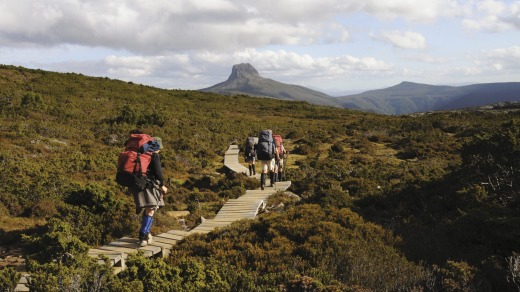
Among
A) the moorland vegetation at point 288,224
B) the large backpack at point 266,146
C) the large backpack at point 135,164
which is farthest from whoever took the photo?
the large backpack at point 266,146

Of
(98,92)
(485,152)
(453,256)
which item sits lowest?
(453,256)

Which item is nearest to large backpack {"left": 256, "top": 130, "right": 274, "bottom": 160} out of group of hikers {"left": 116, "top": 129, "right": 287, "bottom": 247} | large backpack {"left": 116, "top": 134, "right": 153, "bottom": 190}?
group of hikers {"left": 116, "top": 129, "right": 287, "bottom": 247}

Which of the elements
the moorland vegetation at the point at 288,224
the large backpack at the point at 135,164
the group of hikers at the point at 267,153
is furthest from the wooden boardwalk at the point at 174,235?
the large backpack at the point at 135,164

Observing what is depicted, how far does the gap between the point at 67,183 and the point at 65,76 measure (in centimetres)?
3706

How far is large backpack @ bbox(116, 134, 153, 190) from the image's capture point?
628cm

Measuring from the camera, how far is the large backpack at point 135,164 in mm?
6281

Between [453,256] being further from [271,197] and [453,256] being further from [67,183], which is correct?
[67,183]

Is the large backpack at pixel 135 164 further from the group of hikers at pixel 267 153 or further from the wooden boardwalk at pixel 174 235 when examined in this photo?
the group of hikers at pixel 267 153

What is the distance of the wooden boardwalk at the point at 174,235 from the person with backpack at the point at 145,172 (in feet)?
0.98

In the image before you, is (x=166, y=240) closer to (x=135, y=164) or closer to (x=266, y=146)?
(x=135, y=164)

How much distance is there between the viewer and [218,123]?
3234 centimetres

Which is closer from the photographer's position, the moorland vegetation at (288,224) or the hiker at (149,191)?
the moorland vegetation at (288,224)

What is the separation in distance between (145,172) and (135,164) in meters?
0.22

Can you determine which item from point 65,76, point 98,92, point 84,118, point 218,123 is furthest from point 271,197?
point 65,76
